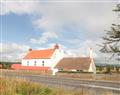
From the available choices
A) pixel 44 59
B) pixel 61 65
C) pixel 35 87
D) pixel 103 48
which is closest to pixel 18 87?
pixel 35 87

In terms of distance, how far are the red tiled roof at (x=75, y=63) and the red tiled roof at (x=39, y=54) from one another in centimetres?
501

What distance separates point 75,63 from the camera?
68.4 m

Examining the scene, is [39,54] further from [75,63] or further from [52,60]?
[75,63]

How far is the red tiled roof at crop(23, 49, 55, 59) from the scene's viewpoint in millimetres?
76875

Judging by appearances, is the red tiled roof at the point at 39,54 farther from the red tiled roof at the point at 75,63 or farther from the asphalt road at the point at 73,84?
the asphalt road at the point at 73,84

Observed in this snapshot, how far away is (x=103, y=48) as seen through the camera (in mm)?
22469

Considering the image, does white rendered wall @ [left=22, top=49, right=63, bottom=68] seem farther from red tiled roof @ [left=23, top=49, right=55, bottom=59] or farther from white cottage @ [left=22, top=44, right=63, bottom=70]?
red tiled roof @ [left=23, top=49, right=55, bottom=59]

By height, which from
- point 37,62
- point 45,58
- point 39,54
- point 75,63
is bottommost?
point 75,63

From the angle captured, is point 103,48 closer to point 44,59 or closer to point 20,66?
point 44,59

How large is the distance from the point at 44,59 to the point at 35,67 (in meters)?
3.67

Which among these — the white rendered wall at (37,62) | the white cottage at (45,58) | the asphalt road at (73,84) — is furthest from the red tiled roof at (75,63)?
the asphalt road at (73,84)

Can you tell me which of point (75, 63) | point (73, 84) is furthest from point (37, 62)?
point (73, 84)

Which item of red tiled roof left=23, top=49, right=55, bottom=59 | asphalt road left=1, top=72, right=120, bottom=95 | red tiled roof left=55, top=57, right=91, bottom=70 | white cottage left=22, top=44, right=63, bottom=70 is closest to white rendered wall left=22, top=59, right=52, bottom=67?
white cottage left=22, top=44, right=63, bottom=70

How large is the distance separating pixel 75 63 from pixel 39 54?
1510 centimetres
